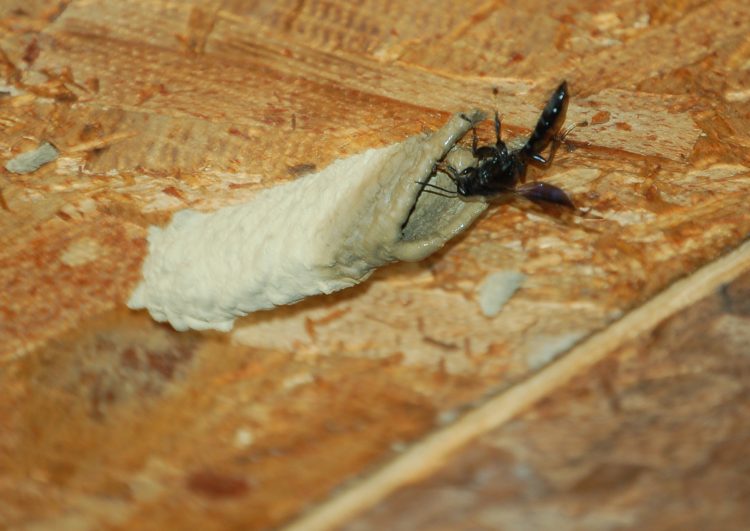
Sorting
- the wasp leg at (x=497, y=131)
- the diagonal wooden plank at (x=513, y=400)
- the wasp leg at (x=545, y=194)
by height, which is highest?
the wasp leg at (x=497, y=131)

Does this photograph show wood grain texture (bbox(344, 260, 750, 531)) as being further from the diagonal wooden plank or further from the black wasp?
the black wasp

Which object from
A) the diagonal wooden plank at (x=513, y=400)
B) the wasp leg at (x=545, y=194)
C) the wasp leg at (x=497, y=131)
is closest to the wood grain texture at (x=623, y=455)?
the diagonal wooden plank at (x=513, y=400)

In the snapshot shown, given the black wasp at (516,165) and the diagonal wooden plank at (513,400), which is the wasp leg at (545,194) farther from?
the diagonal wooden plank at (513,400)

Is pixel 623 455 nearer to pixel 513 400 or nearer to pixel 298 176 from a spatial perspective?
pixel 513 400

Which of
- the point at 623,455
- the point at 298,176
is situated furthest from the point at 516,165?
the point at 623,455

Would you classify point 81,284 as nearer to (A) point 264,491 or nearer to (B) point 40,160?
(B) point 40,160
